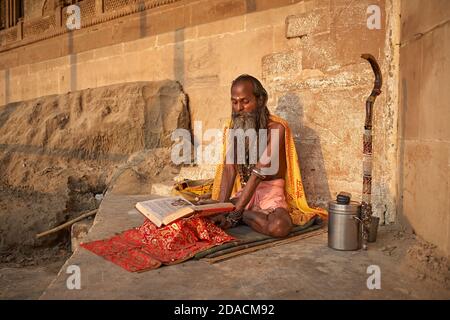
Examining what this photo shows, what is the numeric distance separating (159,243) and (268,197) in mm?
1169

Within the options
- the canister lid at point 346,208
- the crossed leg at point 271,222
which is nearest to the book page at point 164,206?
the crossed leg at point 271,222

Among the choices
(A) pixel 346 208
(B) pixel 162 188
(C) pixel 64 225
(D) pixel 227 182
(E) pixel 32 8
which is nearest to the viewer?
(A) pixel 346 208

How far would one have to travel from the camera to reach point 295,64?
419cm

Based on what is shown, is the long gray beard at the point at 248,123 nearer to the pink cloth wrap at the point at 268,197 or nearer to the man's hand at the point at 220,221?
the pink cloth wrap at the point at 268,197

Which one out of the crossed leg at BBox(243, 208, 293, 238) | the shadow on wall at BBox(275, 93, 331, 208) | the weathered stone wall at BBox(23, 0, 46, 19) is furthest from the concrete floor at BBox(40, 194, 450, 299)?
the weathered stone wall at BBox(23, 0, 46, 19)

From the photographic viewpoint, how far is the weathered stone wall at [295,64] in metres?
3.69

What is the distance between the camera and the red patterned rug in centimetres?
252

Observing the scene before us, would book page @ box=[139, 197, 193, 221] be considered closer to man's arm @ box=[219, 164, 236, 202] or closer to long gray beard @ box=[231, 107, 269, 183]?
man's arm @ box=[219, 164, 236, 202]

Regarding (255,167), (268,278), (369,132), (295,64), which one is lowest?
(268,278)

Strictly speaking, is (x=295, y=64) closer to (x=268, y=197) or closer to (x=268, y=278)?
(x=268, y=197)

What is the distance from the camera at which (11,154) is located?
591 centimetres

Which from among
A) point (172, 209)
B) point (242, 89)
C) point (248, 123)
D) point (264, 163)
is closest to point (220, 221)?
point (172, 209)
